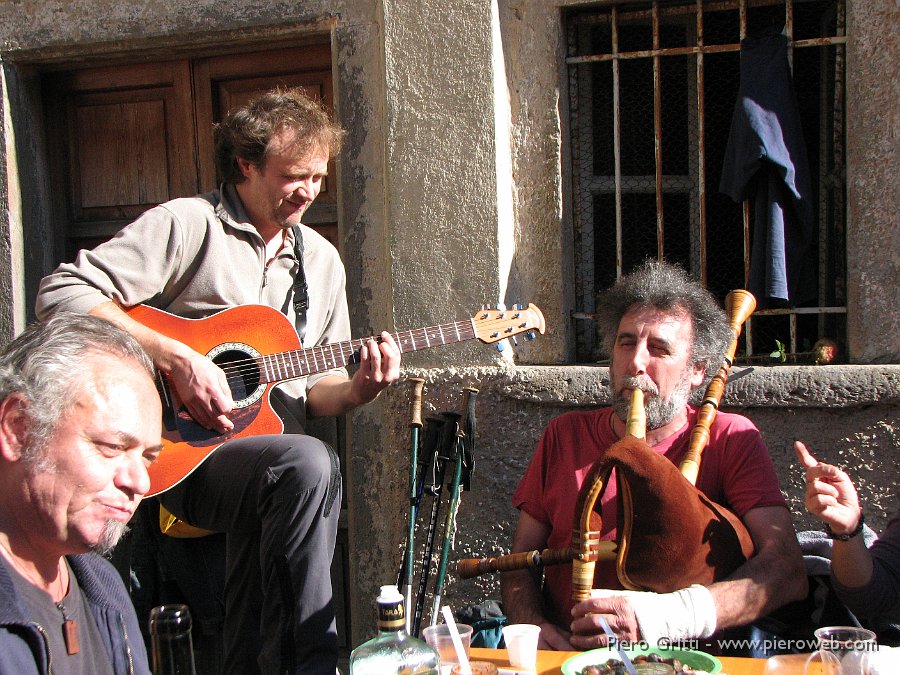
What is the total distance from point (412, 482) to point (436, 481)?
108 mm

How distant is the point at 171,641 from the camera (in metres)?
1.62

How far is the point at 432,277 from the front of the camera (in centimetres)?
377

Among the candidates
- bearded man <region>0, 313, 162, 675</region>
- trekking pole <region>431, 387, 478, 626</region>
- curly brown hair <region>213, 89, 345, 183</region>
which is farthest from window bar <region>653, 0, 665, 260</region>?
bearded man <region>0, 313, 162, 675</region>

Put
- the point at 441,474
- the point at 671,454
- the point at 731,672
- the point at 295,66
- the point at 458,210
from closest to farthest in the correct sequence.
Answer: the point at 731,672 → the point at 671,454 → the point at 441,474 → the point at 458,210 → the point at 295,66

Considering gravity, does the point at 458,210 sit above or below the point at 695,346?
above

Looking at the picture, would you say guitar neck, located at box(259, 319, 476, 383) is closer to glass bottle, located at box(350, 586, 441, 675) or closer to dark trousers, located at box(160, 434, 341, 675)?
dark trousers, located at box(160, 434, 341, 675)

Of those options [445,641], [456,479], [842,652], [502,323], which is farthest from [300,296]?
[842,652]

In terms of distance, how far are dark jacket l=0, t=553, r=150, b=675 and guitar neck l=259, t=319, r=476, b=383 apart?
1.35m

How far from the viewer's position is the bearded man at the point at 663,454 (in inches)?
99.1

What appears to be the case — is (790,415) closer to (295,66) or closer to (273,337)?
(273,337)

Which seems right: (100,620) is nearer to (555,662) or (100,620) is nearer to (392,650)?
(392,650)

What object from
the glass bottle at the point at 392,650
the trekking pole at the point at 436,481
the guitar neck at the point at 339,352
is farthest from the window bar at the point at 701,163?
the glass bottle at the point at 392,650

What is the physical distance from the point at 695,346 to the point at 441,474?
1.03 metres

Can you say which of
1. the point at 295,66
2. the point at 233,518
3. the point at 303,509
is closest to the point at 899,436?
the point at 303,509
